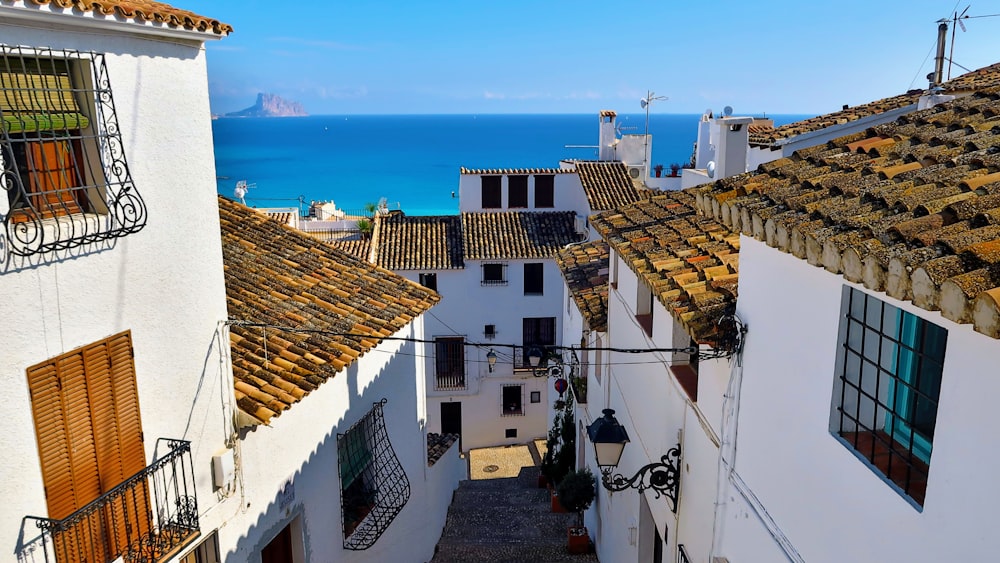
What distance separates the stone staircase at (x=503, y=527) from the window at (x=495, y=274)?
775 centimetres

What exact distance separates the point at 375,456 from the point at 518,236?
15.6 m

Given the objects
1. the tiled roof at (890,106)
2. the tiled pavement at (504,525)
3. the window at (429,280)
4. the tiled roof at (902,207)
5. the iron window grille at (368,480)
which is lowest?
the tiled pavement at (504,525)

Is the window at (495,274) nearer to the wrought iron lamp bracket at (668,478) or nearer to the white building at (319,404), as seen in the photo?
the white building at (319,404)

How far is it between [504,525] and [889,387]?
1391 centimetres

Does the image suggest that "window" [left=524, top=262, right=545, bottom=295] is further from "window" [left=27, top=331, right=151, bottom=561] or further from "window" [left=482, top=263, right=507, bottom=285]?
A: "window" [left=27, top=331, right=151, bottom=561]

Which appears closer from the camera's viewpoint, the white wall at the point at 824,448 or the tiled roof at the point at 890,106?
the white wall at the point at 824,448

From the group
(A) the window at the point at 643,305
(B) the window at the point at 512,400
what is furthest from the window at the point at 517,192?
(A) the window at the point at 643,305

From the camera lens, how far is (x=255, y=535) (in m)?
8.66

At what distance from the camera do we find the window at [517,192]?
28.1 meters

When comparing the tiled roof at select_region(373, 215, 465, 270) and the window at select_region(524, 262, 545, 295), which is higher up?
the tiled roof at select_region(373, 215, 465, 270)

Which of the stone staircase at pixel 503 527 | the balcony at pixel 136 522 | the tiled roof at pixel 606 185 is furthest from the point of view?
the tiled roof at pixel 606 185

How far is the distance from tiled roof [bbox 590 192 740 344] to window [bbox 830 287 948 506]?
1.67 meters

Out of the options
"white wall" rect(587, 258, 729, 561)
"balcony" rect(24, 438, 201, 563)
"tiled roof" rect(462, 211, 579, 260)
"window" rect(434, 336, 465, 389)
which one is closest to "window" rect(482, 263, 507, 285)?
"tiled roof" rect(462, 211, 579, 260)

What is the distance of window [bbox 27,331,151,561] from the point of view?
566cm
